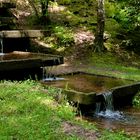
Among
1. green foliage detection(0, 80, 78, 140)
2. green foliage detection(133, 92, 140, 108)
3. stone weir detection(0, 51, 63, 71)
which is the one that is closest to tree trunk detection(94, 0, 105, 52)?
stone weir detection(0, 51, 63, 71)

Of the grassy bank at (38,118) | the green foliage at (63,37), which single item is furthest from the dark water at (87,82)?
the green foliage at (63,37)

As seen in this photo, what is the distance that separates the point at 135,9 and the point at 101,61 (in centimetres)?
312

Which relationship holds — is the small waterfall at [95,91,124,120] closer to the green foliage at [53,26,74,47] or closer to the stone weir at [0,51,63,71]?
the stone weir at [0,51,63,71]

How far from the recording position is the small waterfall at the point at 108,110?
426 inches

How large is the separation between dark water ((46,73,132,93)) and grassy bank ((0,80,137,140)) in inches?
47.3

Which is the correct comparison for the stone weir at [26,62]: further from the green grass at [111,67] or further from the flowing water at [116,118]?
→ the flowing water at [116,118]

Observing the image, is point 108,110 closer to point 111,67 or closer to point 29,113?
point 29,113

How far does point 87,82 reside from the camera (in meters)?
12.6

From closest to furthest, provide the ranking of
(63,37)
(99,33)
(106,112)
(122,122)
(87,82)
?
(122,122), (106,112), (87,82), (99,33), (63,37)

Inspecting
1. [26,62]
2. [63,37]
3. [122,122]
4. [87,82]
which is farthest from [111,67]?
[122,122]

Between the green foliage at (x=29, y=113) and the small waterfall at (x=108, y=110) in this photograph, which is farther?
the small waterfall at (x=108, y=110)

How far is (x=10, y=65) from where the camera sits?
12.2 meters

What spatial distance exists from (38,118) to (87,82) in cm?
453

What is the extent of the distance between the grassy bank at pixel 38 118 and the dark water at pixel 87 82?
1.20 meters
